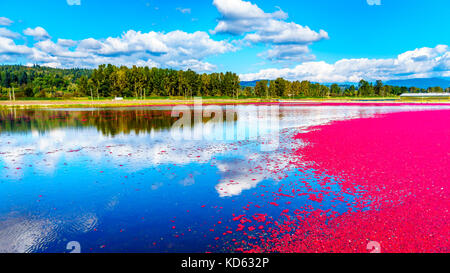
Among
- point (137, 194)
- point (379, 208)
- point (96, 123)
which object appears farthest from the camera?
point (96, 123)

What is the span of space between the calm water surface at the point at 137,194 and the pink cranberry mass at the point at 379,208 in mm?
926

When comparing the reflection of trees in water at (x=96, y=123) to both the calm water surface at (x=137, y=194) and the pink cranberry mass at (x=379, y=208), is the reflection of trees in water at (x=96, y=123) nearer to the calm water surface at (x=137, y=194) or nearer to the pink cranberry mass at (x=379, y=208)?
the calm water surface at (x=137, y=194)

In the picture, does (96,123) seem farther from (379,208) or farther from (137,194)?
(379,208)

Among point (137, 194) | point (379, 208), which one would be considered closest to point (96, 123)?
point (137, 194)

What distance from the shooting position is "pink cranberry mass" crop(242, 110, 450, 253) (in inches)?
303

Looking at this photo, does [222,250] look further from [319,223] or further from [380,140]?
[380,140]

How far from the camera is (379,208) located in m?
10.1

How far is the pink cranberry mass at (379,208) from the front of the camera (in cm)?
770

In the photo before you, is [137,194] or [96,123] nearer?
[137,194]

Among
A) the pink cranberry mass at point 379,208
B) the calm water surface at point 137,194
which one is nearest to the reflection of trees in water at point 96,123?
the calm water surface at point 137,194

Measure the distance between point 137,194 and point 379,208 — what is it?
9720 mm

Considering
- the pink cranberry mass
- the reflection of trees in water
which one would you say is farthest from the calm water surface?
the reflection of trees in water

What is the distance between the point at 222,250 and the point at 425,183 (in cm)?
1063

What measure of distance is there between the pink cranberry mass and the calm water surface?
3.04 ft
